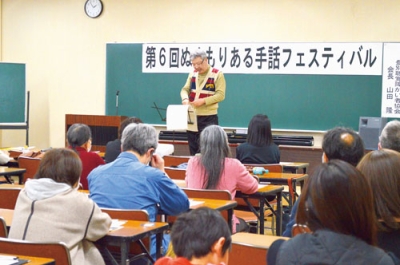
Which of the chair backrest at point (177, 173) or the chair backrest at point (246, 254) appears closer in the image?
the chair backrest at point (246, 254)

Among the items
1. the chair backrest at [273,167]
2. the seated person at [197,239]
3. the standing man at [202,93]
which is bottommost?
the chair backrest at [273,167]

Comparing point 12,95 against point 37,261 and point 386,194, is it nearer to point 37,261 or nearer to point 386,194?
point 37,261

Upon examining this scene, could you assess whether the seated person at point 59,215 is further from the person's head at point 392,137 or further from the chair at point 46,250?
the person's head at point 392,137

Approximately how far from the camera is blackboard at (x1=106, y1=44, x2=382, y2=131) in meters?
8.98

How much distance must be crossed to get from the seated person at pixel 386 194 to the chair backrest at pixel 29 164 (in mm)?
4107

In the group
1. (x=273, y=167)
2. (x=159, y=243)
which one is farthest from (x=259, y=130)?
(x=159, y=243)

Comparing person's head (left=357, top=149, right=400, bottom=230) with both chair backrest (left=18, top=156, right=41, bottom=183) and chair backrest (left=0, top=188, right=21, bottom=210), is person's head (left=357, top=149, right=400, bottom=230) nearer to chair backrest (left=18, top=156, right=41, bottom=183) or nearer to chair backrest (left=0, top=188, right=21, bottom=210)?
chair backrest (left=0, top=188, right=21, bottom=210)

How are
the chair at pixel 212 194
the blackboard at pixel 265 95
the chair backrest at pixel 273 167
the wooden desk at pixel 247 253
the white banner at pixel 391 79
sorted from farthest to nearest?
1. the blackboard at pixel 265 95
2. the white banner at pixel 391 79
3. the chair backrest at pixel 273 167
4. the chair at pixel 212 194
5. the wooden desk at pixel 247 253

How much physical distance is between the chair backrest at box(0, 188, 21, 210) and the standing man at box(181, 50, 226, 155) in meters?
3.28

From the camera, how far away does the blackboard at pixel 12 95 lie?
33.6 feet

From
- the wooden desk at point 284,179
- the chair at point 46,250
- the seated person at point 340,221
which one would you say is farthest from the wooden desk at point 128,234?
the wooden desk at point 284,179

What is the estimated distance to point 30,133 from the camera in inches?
441

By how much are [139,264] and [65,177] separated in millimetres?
823

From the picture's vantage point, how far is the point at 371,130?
8.44m
